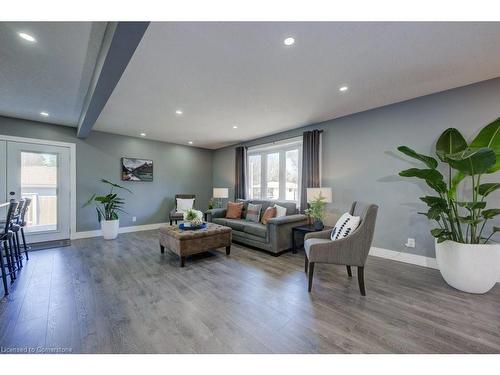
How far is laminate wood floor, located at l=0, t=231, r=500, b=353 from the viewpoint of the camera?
1525mm

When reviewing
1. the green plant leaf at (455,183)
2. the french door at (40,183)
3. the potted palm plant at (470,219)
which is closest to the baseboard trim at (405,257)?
the potted palm plant at (470,219)

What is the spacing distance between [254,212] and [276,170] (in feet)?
4.48

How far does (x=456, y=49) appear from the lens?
2027 millimetres

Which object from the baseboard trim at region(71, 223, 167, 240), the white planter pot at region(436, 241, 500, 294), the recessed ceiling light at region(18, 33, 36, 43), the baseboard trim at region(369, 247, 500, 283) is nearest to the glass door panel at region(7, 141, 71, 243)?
the baseboard trim at region(71, 223, 167, 240)

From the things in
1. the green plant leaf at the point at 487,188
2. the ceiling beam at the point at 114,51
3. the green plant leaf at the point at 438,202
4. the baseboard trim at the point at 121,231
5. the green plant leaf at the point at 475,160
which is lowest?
the baseboard trim at the point at 121,231

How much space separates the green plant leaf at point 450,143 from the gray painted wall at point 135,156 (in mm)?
5896

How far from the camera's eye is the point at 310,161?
14.0 ft

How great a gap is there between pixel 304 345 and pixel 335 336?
0.28 m

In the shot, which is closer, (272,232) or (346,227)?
(346,227)

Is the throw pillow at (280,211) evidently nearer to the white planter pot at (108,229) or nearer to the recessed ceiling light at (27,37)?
the white planter pot at (108,229)

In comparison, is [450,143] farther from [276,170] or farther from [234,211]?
[234,211]

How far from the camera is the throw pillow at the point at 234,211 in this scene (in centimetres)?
489

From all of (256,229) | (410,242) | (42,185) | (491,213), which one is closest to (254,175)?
(256,229)

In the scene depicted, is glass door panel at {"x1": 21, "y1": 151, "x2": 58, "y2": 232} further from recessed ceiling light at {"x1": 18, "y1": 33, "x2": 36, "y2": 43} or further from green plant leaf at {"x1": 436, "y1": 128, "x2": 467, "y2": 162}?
green plant leaf at {"x1": 436, "y1": 128, "x2": 467, "y2": 162}
